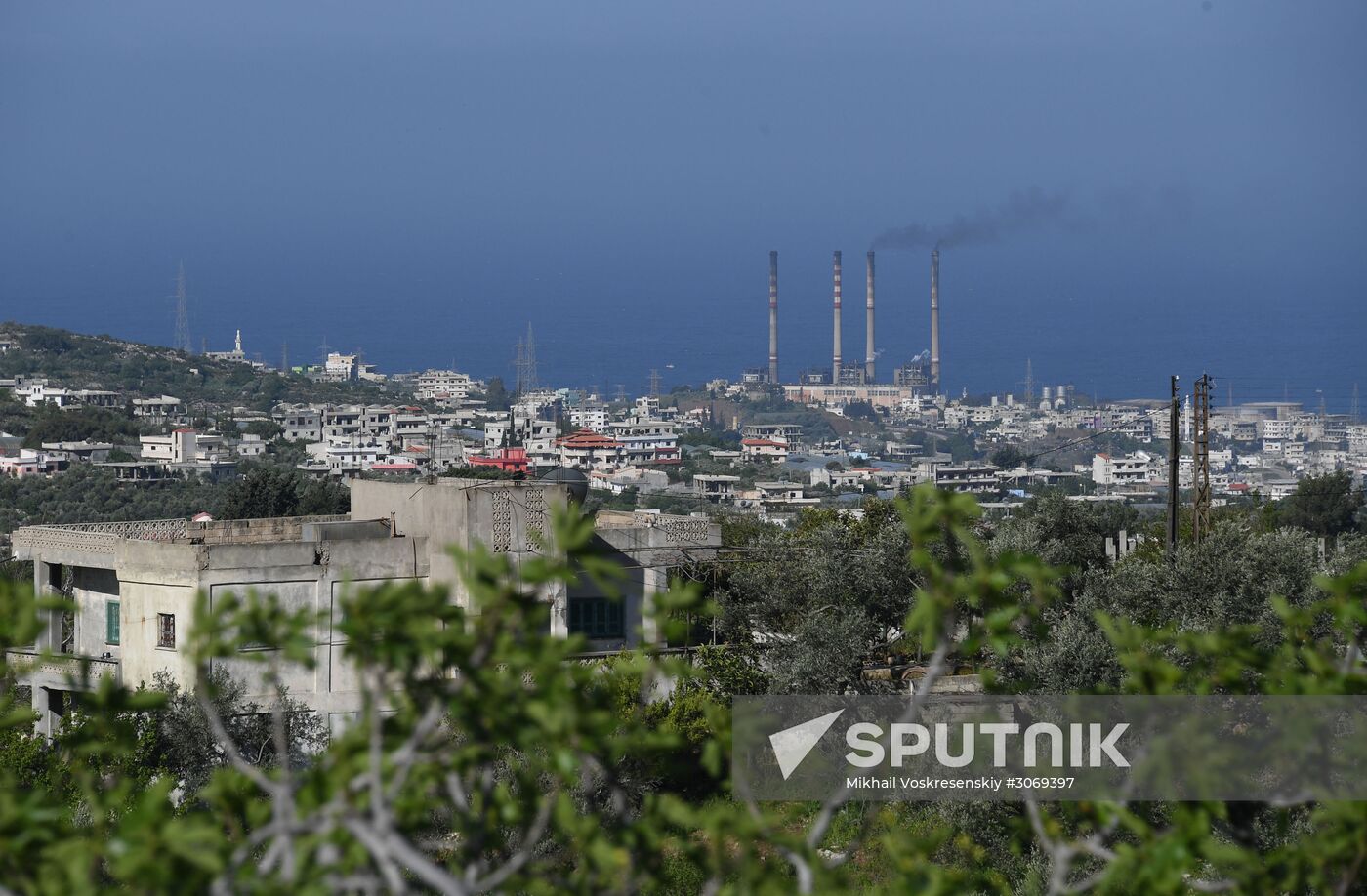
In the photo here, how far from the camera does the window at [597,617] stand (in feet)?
62.1

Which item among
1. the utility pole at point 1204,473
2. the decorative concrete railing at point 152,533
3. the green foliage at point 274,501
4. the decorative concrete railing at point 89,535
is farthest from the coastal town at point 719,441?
the utility pole at point 1204,473

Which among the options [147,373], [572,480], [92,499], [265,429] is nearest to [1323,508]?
[572,480]

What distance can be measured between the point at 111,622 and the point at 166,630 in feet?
3.94

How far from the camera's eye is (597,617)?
62.4 feet

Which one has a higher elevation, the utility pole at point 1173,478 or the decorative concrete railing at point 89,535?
the utility pole at point 1173,478

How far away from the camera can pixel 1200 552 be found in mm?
17953

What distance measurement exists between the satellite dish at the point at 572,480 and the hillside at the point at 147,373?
98.3 metres

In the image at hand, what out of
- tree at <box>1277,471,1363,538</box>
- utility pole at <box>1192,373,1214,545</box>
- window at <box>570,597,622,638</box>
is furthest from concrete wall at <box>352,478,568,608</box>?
tree at <box>1277,471,1363,538</box>

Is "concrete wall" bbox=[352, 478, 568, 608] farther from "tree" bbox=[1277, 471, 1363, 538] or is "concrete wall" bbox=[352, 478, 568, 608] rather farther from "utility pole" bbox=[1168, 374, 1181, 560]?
"tree" bbox=[1277, 471, 1363, 538]

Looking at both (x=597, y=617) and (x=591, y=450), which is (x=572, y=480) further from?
(x=591, y=450)

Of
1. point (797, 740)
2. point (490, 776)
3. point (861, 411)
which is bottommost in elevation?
point (797, 740)

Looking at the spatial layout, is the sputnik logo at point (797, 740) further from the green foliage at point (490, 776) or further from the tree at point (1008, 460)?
the tree at point (1008, 460)

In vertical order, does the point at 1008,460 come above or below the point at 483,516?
below

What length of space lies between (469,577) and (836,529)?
54.1ft
